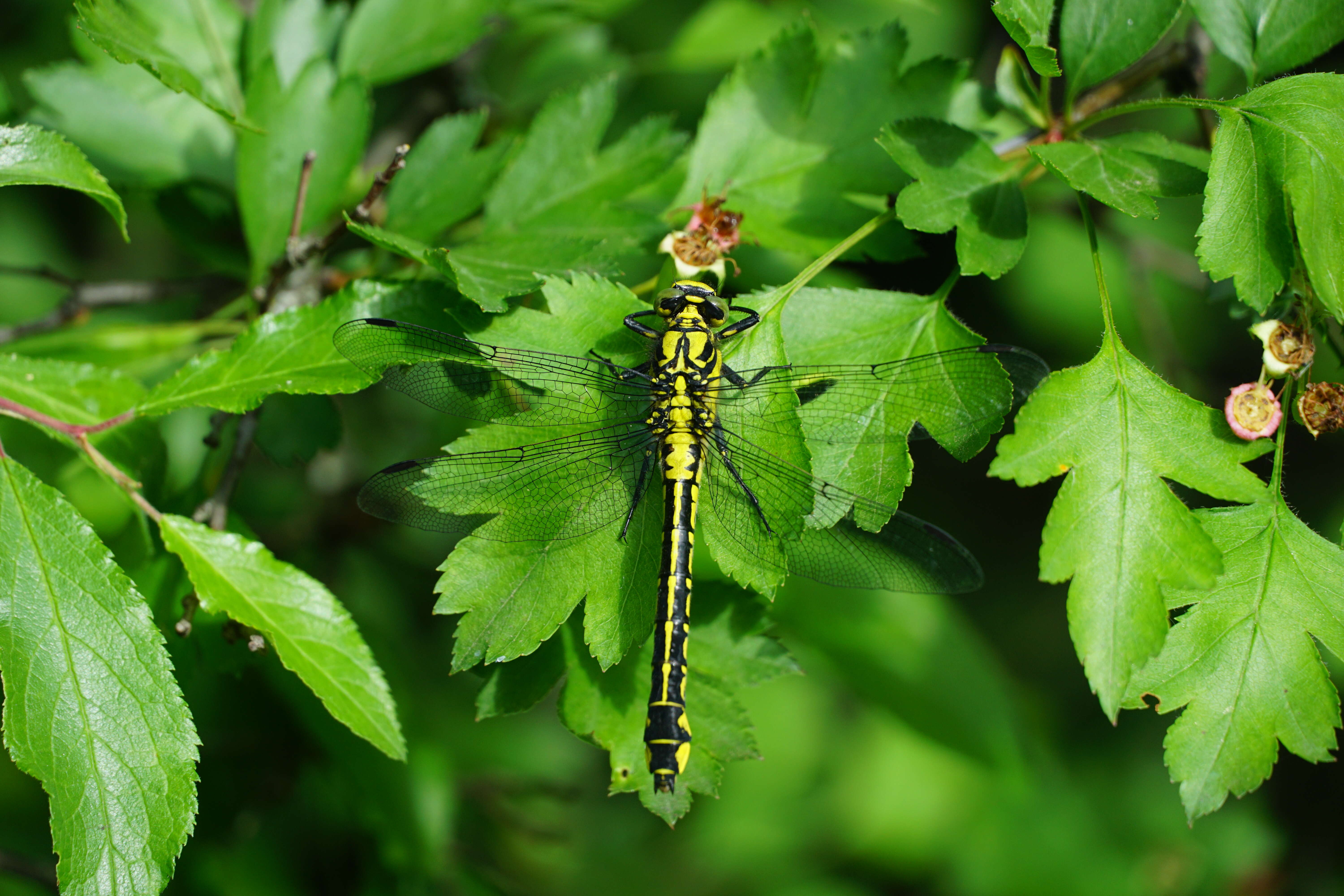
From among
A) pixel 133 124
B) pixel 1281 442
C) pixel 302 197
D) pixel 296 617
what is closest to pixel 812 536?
pixel 1281 442

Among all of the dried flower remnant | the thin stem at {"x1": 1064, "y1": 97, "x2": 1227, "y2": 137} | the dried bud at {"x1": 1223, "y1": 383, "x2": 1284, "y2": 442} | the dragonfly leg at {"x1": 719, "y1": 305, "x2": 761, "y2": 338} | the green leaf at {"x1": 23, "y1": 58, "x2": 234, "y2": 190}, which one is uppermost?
the green leaf at {"x1": 23, "y1": 58, "x2": 234, "y2": 190}

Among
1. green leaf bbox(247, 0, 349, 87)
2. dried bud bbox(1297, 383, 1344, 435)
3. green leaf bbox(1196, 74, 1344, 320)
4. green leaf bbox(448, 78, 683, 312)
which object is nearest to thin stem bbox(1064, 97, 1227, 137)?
green leaf bbox(1196, 74, 1344, 320)

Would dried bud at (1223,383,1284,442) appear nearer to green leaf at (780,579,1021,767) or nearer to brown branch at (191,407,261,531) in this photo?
green leaf at (780,579,1021,767)

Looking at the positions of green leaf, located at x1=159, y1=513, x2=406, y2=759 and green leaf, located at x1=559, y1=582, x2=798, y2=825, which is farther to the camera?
green leaf, located at x1=559, y1=582, x2=798, y2=825

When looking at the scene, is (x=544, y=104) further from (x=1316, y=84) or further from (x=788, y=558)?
(x=1316, y=84)

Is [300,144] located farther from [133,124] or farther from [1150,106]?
[1150,106]

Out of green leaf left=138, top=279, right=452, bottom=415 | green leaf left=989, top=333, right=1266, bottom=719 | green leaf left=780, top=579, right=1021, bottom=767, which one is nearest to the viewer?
green leaf left=989, top=333, right=1266, bottom=719

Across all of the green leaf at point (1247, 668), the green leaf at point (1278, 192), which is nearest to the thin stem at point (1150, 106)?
the green leaf at point (1278, 192)
